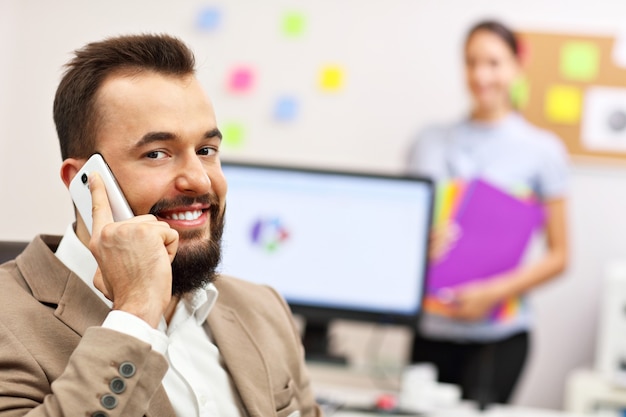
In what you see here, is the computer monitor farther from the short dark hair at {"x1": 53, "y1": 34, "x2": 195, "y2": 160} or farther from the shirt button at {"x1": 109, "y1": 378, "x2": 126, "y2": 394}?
the shirt button at {"x1": 109, "y1": 378, "x2": 126, "y2": 394}

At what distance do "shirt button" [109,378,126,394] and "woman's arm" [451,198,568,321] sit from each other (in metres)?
1.99

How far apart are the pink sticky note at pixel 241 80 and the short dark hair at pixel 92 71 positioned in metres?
2.95

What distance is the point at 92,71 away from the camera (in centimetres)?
142

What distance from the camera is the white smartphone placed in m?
1.38

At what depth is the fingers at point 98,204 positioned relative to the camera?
52.8 inches

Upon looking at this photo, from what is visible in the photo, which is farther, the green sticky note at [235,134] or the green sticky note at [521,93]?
the green sticky note at [235,134]

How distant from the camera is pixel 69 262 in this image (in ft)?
4.65

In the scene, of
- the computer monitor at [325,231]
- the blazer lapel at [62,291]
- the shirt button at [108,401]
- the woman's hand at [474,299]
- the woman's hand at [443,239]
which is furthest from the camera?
the woman's hand at [474,299]

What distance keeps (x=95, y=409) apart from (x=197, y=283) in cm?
31

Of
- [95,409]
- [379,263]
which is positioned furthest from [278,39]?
[95,409]

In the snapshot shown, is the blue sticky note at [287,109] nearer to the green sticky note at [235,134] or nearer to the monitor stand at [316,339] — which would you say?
the green sticky note at [235,134]

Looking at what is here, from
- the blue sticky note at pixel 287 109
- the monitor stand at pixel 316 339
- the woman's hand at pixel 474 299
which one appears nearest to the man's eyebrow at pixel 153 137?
the monitor stand at pixel 316 339

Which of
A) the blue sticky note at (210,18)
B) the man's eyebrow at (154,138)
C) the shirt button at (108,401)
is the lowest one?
the shirt button at (108,401)

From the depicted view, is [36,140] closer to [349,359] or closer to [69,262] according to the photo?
[349,359]
